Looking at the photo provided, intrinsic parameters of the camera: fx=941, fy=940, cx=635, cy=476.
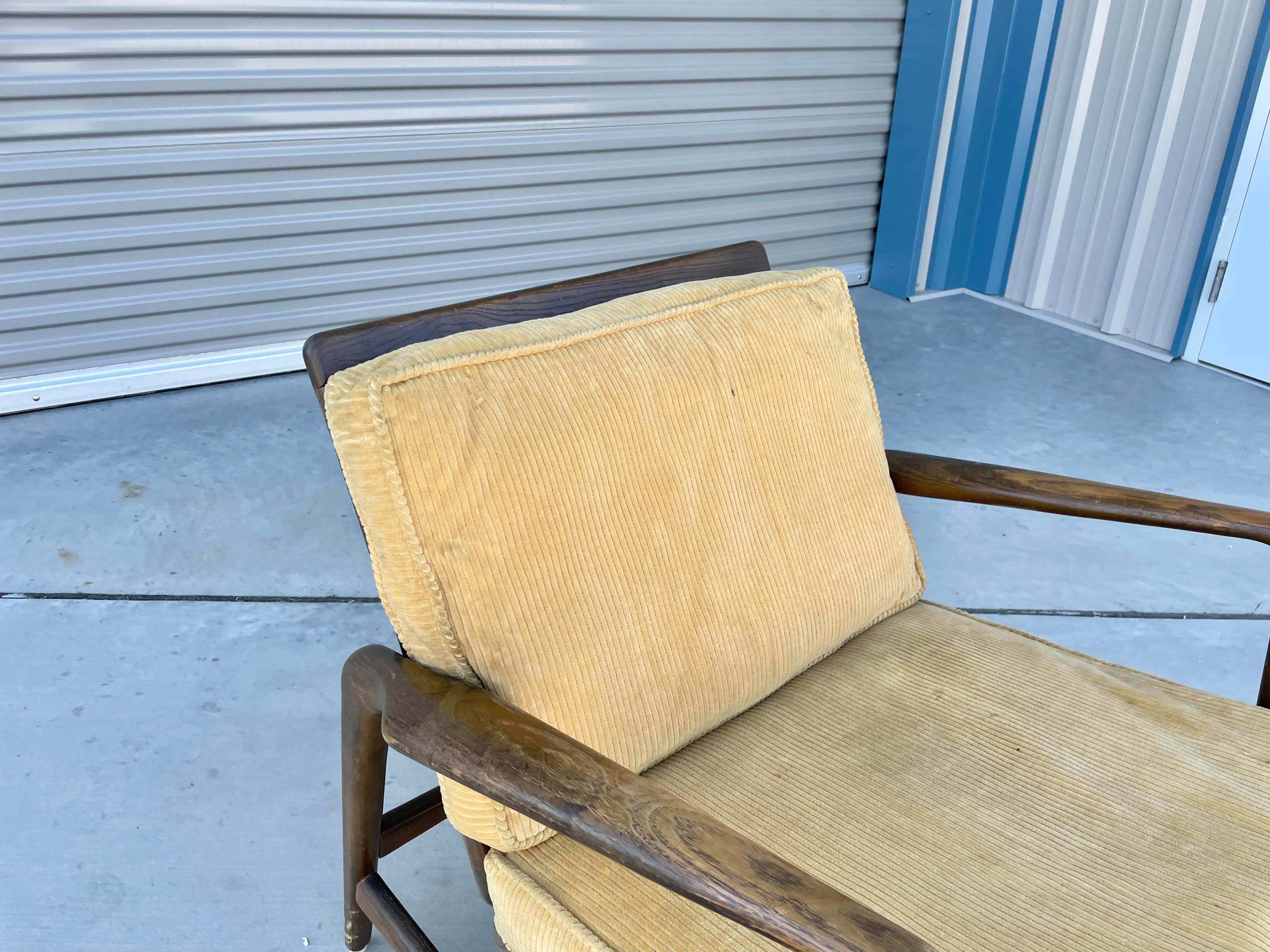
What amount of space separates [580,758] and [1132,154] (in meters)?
3.23

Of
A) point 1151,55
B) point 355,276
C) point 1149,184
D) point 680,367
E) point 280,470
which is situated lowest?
point 280,470

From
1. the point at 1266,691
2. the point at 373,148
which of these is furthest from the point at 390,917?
the point at 373,148

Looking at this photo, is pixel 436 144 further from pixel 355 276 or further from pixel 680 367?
pixel 680 367

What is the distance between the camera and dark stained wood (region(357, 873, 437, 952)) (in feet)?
3.33

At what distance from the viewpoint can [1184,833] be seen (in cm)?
88

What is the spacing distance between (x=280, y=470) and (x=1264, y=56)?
301 cm

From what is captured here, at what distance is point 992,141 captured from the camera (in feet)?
11.5

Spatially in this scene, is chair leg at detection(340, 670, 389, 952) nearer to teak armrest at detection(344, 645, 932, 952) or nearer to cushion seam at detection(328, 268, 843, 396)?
teak armrest at detection(344, 645, 932, 952)

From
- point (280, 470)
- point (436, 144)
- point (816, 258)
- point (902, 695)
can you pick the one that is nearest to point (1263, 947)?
point (902, 695)

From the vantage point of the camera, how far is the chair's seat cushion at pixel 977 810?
798 mm

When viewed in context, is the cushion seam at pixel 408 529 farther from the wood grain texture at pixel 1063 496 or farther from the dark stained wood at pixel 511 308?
the wood grain texture at pixel 1063 496

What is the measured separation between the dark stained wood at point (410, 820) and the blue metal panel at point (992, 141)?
3157 mm

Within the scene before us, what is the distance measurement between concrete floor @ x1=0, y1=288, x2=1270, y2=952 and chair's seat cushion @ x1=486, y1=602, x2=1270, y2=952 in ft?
1.70

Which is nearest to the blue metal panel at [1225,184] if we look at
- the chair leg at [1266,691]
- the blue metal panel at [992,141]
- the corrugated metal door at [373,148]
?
the blue metal panel at [992,141]
